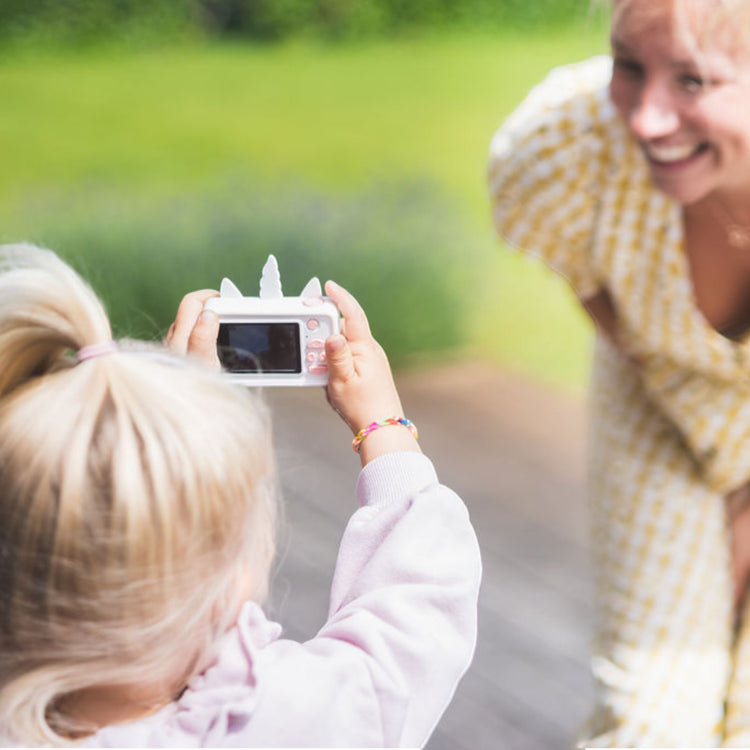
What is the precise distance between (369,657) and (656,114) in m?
0.86

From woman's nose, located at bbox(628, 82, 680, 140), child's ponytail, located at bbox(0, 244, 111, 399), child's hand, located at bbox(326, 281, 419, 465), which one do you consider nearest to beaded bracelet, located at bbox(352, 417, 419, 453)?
child's hand, located at bbox(326, 281, 419, 465)

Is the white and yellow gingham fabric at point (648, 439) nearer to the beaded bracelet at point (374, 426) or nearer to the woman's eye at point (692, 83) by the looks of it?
the woman's eye at point (692, 83)

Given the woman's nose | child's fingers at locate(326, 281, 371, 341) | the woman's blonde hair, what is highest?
the woman's blonde hair

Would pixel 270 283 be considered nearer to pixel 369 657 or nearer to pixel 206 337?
pixel 206 337

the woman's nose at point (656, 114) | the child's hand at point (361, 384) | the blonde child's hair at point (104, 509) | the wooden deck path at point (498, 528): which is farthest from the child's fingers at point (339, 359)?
the wooden deck path at point (498, 528)

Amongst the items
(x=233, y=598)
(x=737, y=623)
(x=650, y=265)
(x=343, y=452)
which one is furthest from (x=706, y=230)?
(x=343, y=452)

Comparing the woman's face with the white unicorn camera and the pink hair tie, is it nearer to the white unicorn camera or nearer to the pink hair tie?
the white unicorn camera

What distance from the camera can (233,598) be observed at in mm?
954

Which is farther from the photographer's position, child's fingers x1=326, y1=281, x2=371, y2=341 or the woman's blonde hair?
the woman's blonde hair

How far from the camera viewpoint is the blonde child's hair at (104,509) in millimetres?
870

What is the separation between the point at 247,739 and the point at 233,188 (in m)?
3.98

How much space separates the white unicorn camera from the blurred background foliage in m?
2.63

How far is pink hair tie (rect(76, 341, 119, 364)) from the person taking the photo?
93 centimetres

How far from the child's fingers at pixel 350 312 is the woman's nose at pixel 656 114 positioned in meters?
0.61
